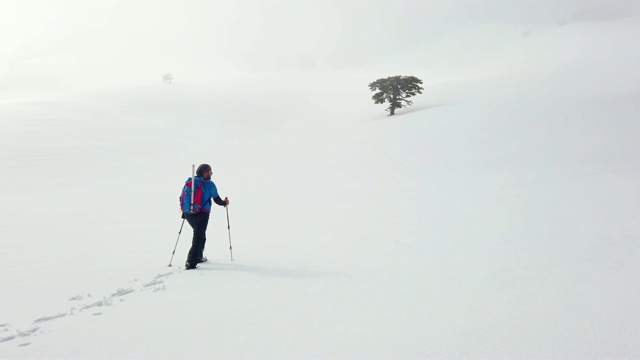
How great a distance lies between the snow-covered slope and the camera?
472 cm

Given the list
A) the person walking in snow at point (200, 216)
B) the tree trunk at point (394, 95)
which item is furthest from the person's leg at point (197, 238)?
the tree trunk at point (394, 95)

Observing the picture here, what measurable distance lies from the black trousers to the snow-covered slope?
50 centimetres

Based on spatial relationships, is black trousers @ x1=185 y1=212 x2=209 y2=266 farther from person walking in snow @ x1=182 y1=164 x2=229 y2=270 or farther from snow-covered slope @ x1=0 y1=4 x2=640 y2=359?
snow-covered slope @ x1=0 y1=4 x2=640 y2=359

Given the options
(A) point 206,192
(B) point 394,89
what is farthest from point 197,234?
(B) point 394,89

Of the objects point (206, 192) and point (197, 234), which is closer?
point (197, 234)

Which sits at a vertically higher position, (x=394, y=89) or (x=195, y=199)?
(x=394, y=89)

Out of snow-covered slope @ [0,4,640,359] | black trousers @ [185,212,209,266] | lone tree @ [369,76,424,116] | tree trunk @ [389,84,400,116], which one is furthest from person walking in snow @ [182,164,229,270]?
tree trunk @ [389,84,400,116]

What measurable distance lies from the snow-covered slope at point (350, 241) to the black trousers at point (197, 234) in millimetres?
499

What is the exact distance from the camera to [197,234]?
809 cm

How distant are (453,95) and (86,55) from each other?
179 metres

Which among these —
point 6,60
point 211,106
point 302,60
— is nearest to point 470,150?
point 211,106

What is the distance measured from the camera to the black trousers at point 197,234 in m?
8.06

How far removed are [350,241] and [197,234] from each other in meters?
3.23

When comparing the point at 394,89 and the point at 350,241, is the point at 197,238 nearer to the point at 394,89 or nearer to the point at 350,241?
the point at 350,241
